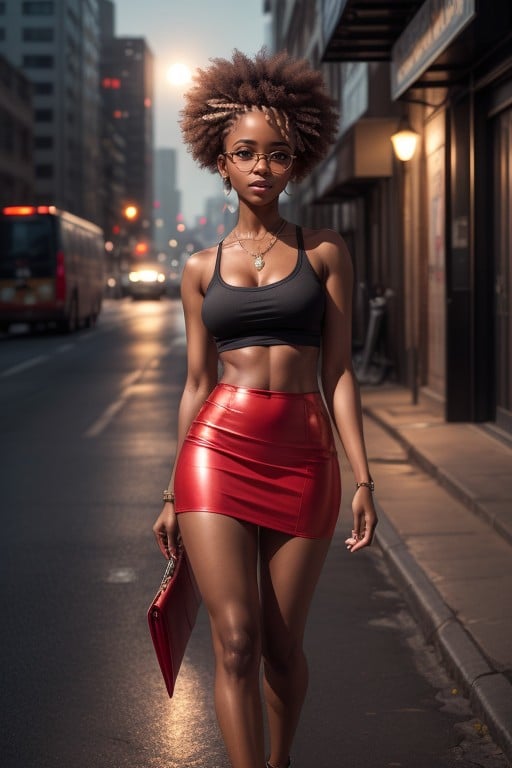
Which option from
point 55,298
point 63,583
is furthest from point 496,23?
point 55,298

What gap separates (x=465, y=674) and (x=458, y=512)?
406 cm

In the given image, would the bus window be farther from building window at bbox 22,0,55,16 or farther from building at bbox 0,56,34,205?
building window at bbox 22,0,55,16

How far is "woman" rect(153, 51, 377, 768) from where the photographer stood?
3760 mm

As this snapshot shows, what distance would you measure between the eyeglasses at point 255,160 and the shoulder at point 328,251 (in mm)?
205

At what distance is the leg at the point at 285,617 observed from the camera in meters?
3.88

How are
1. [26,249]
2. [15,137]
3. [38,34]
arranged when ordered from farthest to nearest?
[38,34]
[15,137]
[26,249]

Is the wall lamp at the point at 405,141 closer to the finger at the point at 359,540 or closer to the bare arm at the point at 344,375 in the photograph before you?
the bare arm at the point at 344,375

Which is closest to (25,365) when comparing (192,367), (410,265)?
(410,265)

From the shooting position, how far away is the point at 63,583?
782 centimetres

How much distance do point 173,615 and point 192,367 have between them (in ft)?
2.39

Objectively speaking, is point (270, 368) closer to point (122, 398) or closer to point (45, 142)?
point (122, 398)

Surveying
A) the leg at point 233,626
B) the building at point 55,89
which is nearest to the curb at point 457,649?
the leg at point 233,626

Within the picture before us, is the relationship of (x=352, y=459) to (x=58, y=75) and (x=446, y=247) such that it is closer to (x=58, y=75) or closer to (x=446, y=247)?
(x=446, y=247)

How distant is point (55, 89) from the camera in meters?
150
